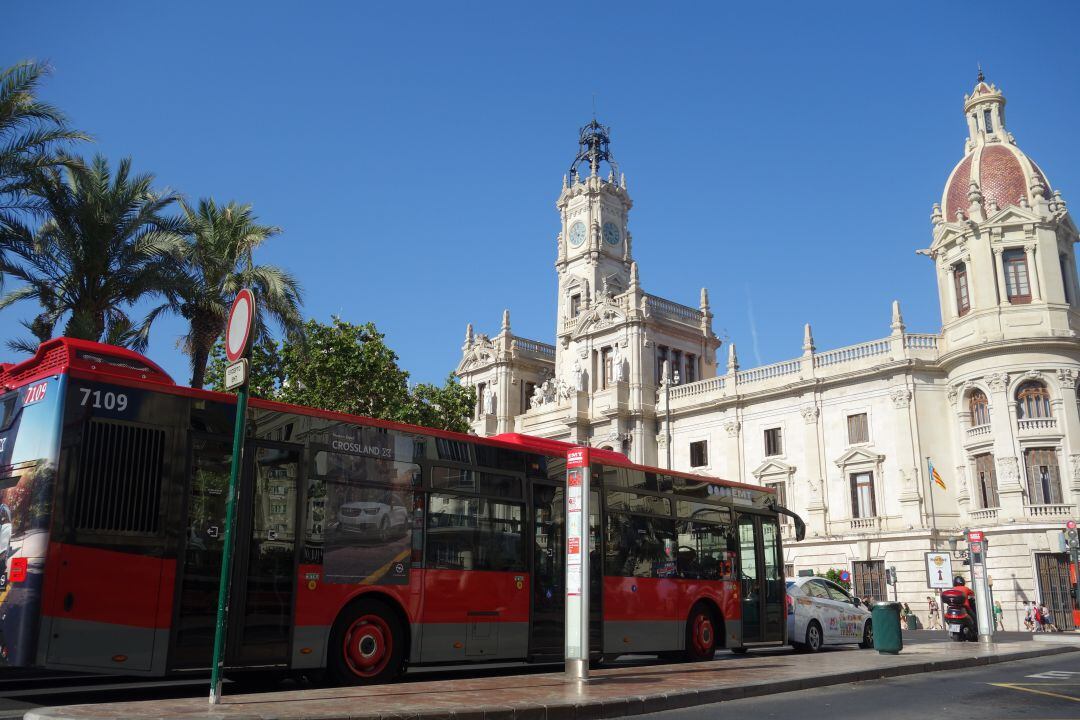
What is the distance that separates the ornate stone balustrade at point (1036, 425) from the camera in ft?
115

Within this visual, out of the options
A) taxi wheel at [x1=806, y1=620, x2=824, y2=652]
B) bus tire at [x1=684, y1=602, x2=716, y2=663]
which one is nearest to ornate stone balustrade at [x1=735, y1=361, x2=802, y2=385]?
taxi wheel at [x1=806, y1=620, x2=824, y2=652]

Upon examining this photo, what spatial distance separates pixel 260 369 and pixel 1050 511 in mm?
30488

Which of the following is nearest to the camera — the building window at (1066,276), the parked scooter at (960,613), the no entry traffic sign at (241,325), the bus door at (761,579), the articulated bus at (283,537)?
the no entry traffic sign at (241,325)

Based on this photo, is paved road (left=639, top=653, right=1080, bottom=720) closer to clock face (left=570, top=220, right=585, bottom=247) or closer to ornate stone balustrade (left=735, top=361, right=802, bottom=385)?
ornate stone balustrade (left=735, top=361, right=802, bottom=385)

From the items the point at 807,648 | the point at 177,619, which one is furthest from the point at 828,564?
the point at 177,619

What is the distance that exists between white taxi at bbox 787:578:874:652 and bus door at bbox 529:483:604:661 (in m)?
7.34

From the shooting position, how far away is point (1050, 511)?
3425 centimetres

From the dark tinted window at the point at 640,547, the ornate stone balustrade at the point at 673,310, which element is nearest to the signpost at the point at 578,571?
the dark tinted window at the point at 640,547

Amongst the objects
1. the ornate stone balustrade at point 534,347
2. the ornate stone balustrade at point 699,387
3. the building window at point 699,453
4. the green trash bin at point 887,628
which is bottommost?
the green trash bin at point 887,628

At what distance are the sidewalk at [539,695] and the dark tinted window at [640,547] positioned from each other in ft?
5.24

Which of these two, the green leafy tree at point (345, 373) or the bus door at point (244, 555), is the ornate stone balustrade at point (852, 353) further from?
the bus door at point (244, 555)

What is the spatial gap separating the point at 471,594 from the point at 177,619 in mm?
4233

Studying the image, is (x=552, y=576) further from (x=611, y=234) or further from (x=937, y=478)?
(x=611, y=234)

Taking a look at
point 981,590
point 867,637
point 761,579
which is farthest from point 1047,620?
point 761,579
